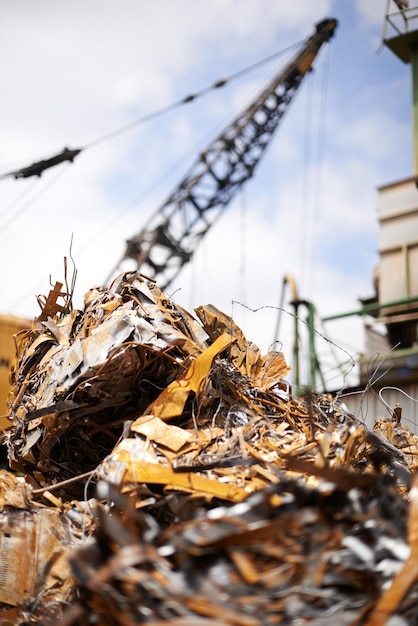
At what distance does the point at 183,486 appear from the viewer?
77.9 inches

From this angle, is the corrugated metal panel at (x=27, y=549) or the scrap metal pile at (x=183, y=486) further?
the corrugated metal panel at (x=27, y=549)

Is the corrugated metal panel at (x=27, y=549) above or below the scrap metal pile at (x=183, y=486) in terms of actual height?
below

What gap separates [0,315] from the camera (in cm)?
731

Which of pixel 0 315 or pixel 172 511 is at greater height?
pixel 0 315

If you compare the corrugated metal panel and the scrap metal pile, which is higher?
the scrap metal pile

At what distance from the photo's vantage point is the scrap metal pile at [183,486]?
52.2 inches

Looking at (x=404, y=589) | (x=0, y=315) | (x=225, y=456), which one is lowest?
(x=404, y=589)

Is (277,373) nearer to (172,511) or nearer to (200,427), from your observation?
(200,427)

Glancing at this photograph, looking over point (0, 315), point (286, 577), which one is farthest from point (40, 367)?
point (0, 315)

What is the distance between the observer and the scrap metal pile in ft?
4.35

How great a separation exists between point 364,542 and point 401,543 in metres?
0.08

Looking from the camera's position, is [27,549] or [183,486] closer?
[183,486]

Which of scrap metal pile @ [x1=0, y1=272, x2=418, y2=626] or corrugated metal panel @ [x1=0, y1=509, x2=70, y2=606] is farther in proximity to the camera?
corrugated metal panel @ [x1=0, y1=509, x2=70, y2=606]

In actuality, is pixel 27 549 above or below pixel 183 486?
below
